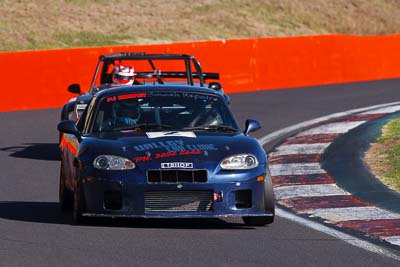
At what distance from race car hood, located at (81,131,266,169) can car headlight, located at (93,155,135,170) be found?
0.14ft

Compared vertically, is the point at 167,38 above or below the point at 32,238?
above

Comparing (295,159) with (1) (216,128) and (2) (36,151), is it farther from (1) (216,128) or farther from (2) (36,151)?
(1) (216,128)

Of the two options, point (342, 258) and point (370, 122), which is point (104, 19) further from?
point (342, 258)

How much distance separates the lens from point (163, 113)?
11219mm

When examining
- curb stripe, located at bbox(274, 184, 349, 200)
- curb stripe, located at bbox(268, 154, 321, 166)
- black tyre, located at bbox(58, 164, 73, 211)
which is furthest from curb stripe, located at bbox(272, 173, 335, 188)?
black tyre, located at bbox(58, 164, 73, 211)

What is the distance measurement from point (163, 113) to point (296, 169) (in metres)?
3.53

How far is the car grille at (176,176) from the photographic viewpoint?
991 centimetres

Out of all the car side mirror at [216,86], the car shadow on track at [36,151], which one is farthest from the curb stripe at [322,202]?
the car shadow on track at [36,151]

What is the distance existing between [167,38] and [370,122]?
69.4 ft

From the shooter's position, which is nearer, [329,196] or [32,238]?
[32,238]

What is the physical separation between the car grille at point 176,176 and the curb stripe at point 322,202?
1.63m


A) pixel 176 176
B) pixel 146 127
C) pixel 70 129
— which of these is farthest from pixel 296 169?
pixel 176 176

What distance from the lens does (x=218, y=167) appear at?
10008 millimetres

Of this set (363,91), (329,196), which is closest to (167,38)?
(363,91)
